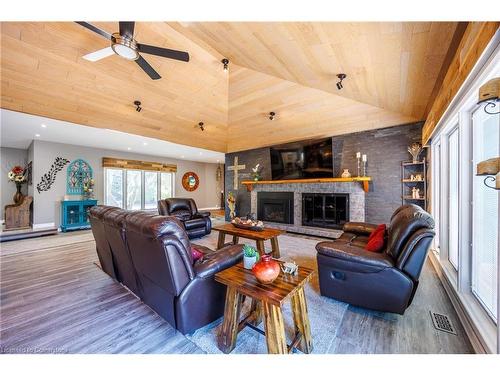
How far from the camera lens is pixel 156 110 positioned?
14.0 ft

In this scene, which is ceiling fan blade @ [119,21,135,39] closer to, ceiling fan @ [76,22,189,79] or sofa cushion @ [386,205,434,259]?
ceiling fan @ [76,22,189,79]

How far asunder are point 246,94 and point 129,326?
3.89 metres

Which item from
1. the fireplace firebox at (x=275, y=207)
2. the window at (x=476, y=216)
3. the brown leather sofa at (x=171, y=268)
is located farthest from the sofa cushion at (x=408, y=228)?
the fireplace firebox at (x=275, y=207)

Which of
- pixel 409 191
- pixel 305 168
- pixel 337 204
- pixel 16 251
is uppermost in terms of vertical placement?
pixel 305 168

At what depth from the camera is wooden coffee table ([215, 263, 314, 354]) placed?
120 centimetres

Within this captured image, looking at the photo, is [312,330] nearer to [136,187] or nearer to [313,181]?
[313,181]

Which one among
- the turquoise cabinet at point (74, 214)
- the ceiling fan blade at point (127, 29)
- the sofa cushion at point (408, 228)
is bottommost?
the turquoise cabinet at point (74, 214)

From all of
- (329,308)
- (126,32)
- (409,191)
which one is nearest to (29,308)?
(126,32)

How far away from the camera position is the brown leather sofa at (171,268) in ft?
4.75

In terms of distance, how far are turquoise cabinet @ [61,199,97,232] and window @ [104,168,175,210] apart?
1.01 m

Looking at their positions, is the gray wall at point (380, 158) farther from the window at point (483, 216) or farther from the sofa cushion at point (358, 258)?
the sofa cushion at point (358, 258)

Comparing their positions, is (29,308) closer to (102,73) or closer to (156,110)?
(102,73)

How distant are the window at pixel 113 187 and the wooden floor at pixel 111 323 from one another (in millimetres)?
4820
